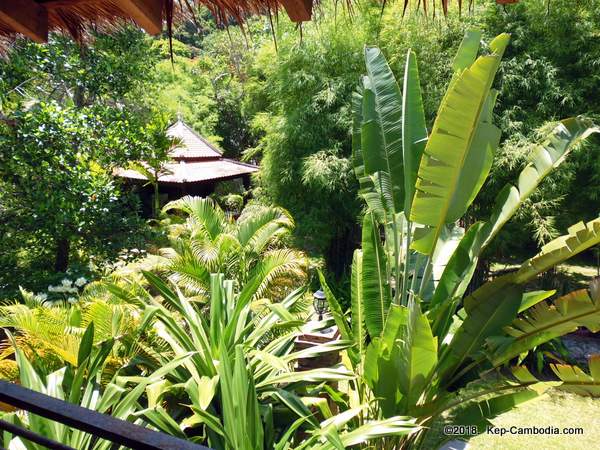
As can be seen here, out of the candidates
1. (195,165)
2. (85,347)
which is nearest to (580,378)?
(85,347)

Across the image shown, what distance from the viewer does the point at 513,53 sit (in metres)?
7.73

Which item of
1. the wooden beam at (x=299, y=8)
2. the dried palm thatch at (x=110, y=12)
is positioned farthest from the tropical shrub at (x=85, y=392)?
the wooden beam at (x=299, y=8)

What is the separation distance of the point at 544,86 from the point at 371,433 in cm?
689

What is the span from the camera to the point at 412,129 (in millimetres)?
3244

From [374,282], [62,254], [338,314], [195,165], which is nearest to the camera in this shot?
[374,282]

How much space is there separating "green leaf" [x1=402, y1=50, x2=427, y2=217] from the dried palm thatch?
1.76 m

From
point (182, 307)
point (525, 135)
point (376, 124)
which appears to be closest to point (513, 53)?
point (525, 135)

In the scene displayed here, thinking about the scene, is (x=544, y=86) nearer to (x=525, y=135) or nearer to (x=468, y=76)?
(x=525, y=135)

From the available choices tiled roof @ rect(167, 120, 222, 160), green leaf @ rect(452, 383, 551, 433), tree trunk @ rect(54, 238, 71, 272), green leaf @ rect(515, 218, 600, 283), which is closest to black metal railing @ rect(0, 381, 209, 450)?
green leaf @ rect(515, 218, 600, 283)

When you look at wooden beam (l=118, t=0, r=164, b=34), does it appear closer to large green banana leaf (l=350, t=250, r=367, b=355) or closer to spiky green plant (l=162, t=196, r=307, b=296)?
large green banana leaf (l=350, t=250, r=367, b=355)

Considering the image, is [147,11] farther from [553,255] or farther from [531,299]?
[531,299]

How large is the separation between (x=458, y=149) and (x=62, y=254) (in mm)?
5877

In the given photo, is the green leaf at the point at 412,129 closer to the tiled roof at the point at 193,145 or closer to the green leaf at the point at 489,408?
the green leaf at the point at 489,408

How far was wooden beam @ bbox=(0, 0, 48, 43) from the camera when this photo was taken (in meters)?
1.40
